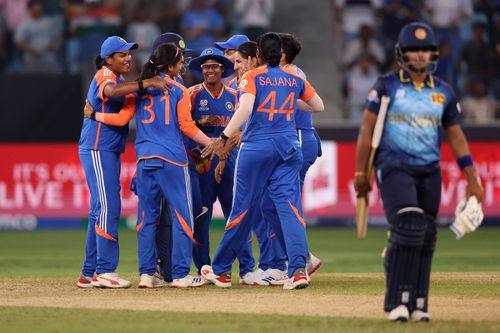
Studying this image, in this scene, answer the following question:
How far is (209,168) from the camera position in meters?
11.0

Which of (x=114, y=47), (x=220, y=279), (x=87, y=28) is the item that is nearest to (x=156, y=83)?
(x=114, y=47)

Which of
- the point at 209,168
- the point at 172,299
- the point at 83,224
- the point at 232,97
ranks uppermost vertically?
the point at 232,97

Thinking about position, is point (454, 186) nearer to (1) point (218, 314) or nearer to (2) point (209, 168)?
(2) point (209, 168)

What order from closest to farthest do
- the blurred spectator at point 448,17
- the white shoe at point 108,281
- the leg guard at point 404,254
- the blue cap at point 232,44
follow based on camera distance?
the leg guard at point 404,254 → the white shoe at point 108,281 → the blue cap at point 232,44 → the blurred spectator at point 448,17

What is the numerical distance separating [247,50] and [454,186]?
9084 millimetres

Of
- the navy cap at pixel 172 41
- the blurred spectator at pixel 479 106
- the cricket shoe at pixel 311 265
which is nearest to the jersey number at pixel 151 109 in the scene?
the navy cap at pixel 172 41

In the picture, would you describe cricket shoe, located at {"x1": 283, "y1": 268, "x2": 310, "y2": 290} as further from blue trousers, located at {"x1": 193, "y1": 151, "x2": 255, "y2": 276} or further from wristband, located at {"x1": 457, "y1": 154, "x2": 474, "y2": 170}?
wristband, located at {"x1": 457, "y1": 154, "x2": 474, "y2": 170}

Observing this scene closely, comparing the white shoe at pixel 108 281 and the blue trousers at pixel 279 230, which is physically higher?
the blue trousers at pixel 279 230

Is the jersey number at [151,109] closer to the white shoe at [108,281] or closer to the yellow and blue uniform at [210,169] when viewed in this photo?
the yellow and blue uniform at [210,169]

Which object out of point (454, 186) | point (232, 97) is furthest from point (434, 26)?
point (232, 97)

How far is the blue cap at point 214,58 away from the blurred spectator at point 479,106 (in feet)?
32.3

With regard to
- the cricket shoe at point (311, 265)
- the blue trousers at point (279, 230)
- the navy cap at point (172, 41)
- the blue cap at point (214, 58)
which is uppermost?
the navy cap at point (172, 41)

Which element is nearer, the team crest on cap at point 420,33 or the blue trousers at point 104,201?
the team crest on cap at point 420,33

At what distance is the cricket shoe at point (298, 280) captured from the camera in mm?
10164
